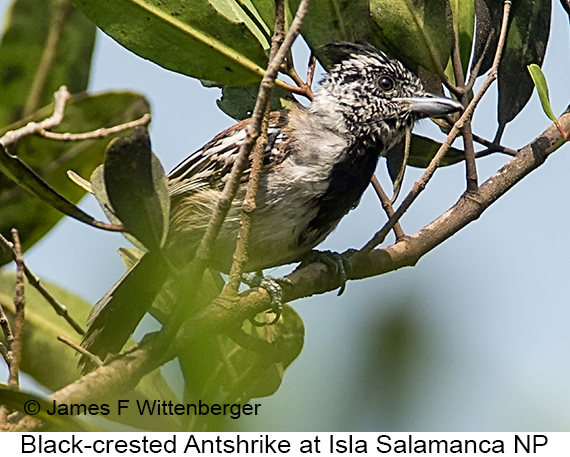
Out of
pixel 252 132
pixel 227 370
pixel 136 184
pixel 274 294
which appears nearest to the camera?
pixel 227 370

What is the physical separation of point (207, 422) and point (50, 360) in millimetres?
1173

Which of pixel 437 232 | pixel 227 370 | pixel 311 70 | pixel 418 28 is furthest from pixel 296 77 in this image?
pixel 227 370

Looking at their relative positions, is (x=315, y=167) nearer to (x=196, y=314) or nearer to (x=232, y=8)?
(x=232, y=8)

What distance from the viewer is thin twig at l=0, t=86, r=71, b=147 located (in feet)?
4.72

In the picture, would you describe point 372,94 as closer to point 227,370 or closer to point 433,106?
point 433,106

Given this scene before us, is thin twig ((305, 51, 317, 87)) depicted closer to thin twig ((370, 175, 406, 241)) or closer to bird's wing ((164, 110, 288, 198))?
thin twig ((370, 175, 406, 241))

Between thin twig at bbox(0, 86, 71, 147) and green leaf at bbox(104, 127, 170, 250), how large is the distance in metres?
0.22

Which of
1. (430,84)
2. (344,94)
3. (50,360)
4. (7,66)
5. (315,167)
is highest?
(344,94)

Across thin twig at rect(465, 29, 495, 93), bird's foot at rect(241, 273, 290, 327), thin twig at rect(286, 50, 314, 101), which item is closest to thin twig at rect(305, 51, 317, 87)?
thin twig at rect(286, 50, 314, 101)

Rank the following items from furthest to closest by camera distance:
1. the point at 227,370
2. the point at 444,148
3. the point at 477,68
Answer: the point at 477,68 < the point at 444,148 < the point at 227,370

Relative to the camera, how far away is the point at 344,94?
10.5 feet

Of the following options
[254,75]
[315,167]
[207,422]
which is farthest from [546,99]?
[207,422]

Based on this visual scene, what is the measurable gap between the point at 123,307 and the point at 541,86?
1052 mm

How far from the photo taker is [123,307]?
67.4 inches
